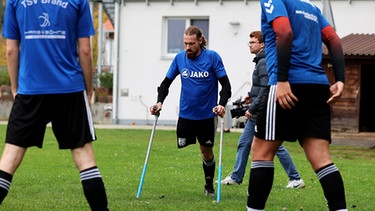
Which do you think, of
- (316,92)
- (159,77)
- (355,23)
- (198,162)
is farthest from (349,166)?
(159,77)

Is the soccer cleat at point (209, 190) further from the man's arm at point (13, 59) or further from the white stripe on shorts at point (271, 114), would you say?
the man's arm at point (13, 59)

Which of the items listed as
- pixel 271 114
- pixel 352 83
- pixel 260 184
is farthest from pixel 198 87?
pixel 352 83

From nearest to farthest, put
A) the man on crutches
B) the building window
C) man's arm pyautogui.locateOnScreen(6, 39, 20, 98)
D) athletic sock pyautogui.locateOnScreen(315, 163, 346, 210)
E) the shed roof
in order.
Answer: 1. man's arm pyautogui.locateOnScreen(6, 39, 20, 98)
2. athletic sock pyautogui.locateOnScreen(315, 163, 346, 210)
3. the man on crutches
4. the shed roof
5. the building window

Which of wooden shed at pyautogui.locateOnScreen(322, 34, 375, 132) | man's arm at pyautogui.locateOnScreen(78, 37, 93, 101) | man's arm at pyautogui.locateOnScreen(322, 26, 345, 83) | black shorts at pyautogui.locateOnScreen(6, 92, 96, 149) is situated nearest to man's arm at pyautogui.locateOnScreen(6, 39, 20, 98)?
black shorts at pyautogui.locateOnScreen(6, 92, 96, 149)

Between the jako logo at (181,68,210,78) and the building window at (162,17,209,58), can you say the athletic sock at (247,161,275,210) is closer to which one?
the jako logo at (181,68,210,78)

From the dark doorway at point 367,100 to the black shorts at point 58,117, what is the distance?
21451 millimetres

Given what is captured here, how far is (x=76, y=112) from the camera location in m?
6.93

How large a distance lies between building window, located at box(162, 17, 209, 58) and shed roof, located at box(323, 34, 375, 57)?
559 cm

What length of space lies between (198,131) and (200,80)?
23.3 inches

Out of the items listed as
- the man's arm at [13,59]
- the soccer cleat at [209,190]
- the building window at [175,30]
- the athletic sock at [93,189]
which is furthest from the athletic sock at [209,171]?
the building window at [175,30]

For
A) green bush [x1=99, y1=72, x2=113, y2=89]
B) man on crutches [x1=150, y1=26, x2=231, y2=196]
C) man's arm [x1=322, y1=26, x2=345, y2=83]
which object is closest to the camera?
man's arm [x1=322, y1=26, x2=345, y2=83]

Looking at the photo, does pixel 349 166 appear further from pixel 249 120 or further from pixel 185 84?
pixel 185 84

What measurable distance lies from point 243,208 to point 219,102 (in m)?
1.52

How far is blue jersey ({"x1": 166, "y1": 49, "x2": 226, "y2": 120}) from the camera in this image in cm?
1048
